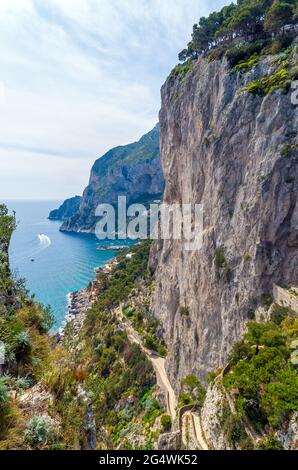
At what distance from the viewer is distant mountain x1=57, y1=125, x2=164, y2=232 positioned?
172000mm

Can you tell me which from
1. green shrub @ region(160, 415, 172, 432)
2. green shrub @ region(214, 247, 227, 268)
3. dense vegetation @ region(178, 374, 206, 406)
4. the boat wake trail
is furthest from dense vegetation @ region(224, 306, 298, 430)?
the boat wake trail

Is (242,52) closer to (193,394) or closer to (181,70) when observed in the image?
(181,70)

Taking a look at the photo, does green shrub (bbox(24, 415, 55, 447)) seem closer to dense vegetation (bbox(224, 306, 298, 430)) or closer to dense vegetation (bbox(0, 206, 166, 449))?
dense vegetation (bbox(0, 206, 166, 449))

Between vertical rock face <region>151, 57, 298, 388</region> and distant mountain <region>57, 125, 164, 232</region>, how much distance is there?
13038 cm

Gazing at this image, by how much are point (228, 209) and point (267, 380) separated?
54.2 feet

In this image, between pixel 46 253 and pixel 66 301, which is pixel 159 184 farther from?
pixel 66 301

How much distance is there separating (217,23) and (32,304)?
4669 cm

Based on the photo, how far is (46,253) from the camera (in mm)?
108750

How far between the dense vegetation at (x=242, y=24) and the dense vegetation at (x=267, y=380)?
29417 millimetres

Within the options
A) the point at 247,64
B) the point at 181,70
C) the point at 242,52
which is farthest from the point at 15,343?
the point at 181,70

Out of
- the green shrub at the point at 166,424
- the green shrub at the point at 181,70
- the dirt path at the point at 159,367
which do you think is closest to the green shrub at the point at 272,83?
the green shrub at the point at 181,70

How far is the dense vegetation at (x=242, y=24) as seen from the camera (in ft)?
86.4

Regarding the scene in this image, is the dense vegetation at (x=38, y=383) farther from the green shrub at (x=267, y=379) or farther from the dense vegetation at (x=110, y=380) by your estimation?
the green shrub at (x=267, y=379)
